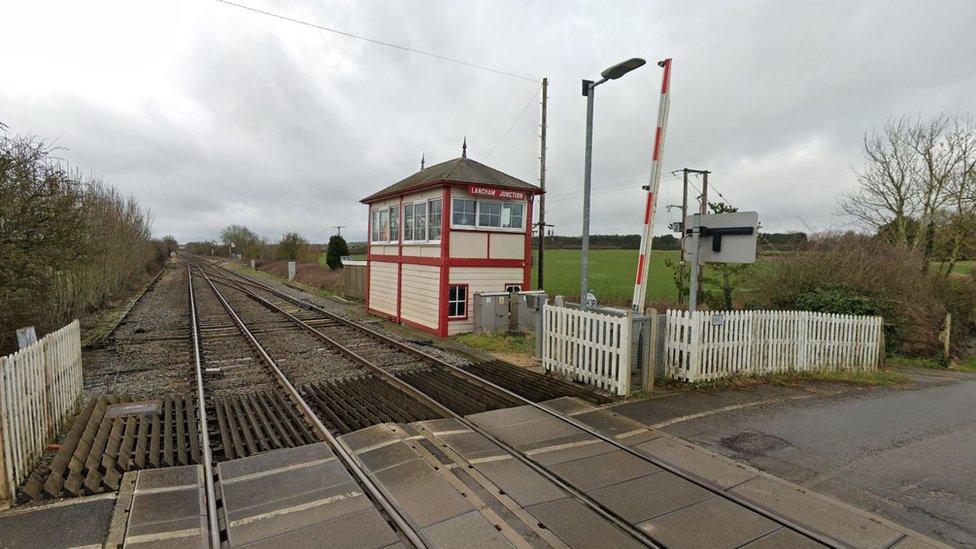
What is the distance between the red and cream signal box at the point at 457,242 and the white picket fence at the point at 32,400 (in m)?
8.43

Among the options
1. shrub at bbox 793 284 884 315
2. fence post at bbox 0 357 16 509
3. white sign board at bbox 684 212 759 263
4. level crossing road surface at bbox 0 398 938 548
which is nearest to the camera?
level crossing road surface at bbox 0 398 938 548

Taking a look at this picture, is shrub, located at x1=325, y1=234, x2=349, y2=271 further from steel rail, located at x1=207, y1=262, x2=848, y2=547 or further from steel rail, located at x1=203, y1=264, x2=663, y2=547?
steel rail, located at x1=207, y1=262, x2=848, y2=547

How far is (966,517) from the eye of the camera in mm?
4004

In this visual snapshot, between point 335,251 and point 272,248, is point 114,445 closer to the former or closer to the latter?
point 335,251

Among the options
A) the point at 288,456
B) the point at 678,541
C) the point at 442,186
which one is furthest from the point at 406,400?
the point at 442,186

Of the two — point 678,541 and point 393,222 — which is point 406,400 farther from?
point 393,222

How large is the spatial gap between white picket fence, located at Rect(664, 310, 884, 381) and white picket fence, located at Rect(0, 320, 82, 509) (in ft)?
27.1

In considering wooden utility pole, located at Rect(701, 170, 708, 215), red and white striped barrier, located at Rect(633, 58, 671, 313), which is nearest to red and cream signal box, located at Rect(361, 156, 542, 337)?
red and white striped barrier, located at Rect(633, 58, 671, 313)

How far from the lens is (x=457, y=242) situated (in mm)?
13664

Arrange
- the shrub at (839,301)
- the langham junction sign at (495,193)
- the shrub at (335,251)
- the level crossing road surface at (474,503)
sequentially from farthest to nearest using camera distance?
1. the shrub at (335,251)
2. the langham junction sign at (495,193)
3. the shrub at (839,301)
4. the level crossing road surface at (474,503)

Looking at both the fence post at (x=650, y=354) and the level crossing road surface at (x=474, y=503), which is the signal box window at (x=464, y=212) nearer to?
the fence post at (x=650, y=354)

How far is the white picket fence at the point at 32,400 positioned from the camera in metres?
4.11

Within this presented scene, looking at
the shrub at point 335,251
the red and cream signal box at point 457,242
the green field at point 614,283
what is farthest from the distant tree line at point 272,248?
the red and cream signal box at point 457,242

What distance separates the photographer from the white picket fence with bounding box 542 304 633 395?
736 cm
